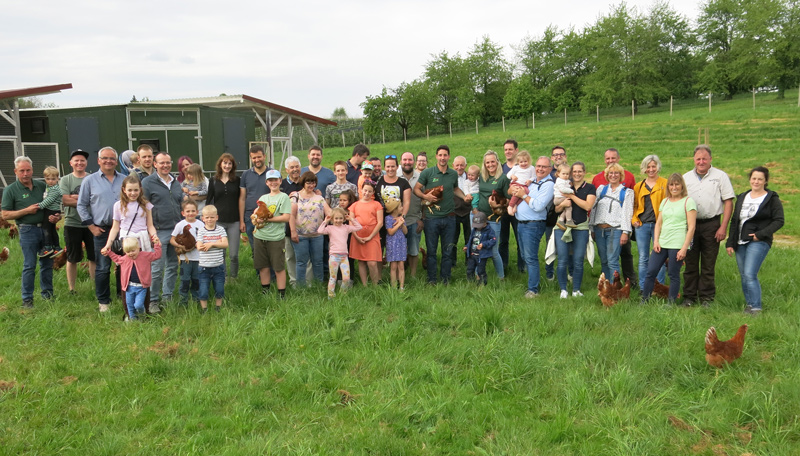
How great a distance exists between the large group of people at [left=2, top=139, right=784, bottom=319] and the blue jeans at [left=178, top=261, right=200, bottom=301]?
0.02 metres

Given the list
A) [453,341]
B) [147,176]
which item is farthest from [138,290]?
[453,341]

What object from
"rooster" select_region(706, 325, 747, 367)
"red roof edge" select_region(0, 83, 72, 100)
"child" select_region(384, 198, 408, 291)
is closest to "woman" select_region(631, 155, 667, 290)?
"rooster" select_region(706, 325, 747, 367)

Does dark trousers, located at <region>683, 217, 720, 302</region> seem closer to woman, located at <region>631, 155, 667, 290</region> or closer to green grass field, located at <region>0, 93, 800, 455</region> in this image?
green grass field, located at <region>0, 93, 800, 455</region>

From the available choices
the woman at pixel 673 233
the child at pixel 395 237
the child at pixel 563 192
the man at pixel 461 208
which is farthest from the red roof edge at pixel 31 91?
the woman at pixel 673 233

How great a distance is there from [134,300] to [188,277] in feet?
2.10

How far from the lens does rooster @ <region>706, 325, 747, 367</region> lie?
166 inches

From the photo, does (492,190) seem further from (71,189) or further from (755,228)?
(71,189)

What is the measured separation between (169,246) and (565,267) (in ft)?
16.5

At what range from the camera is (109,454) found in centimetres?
333

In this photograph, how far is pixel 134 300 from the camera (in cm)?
582

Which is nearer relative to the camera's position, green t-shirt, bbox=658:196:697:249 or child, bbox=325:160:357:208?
green t-shirt, bbox=658:196:697:249

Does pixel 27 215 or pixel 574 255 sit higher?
pixel 27 215

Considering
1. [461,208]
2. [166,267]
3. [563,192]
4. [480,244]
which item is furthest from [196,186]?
[563,192]

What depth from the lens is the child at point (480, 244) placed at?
691 cm
